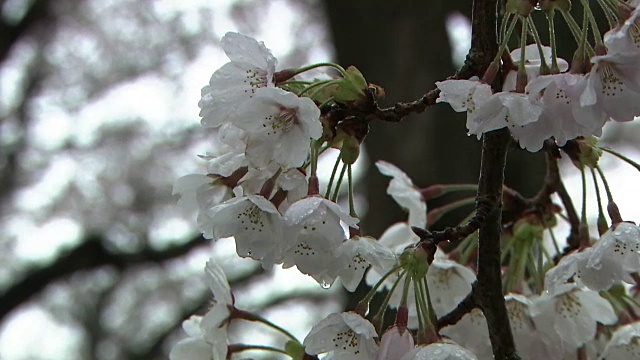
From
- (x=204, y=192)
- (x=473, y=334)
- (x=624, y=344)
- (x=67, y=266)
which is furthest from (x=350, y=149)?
(x=67, y=266)

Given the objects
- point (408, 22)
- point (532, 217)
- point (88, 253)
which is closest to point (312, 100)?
point (532, 217)

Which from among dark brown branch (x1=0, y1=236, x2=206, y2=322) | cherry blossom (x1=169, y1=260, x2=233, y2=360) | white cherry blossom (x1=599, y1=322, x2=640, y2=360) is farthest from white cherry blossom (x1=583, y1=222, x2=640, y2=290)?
dark brown branch (x1=0, y1=236, x2=206, y2=322)

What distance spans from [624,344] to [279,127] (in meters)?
0.49

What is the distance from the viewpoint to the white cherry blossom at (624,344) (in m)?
Answer: 0.95

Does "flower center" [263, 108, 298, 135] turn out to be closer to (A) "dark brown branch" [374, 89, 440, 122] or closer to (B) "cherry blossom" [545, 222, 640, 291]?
(A) "dark brown branch" [374, 89, 440, 122]

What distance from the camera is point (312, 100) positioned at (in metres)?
0.83

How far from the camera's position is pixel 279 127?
2.64 ft

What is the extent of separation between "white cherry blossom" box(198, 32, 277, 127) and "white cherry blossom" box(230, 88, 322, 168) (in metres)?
0.02

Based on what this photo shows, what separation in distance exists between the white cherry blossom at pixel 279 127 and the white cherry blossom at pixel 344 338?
17 centimetres

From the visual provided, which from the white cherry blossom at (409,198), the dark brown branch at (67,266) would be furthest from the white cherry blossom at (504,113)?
the dark brown branch at (67,266)

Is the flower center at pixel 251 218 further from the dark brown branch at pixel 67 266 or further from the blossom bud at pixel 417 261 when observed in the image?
the dark brown branch at pixel 67 266

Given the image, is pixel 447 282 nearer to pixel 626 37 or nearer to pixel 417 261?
pixel 417 261

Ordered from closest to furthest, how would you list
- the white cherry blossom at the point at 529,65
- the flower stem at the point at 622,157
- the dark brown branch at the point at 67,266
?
the white cherry blossom at the point at 529,65, the flower stem at the point at 622,157, the dark brown branch at the point at 67,266

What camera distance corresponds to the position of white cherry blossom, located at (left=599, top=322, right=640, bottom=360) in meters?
0.95
